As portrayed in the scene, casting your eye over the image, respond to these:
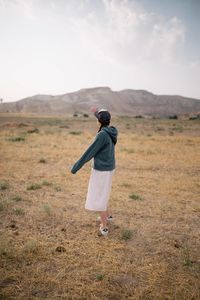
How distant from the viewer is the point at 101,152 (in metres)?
5.06

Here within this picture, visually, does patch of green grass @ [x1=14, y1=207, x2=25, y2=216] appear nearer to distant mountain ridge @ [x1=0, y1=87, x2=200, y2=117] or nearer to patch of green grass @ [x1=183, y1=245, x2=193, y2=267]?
patch of green grass @ [x1=183, y1=245, x2=193, y2=267]

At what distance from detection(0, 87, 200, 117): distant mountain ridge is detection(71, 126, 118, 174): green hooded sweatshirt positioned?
96.7 m

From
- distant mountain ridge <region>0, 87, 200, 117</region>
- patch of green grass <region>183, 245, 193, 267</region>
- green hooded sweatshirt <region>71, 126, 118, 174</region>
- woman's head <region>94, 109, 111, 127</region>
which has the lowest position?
patch of green grass <region>183, 245, 193, 267</region>

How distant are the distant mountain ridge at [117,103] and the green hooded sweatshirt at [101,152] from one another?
96744 millimetres

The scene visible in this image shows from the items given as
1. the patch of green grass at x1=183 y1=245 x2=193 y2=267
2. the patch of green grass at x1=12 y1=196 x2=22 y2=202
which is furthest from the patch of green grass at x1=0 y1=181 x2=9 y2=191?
the patch of green grass at x1=183 y1=245 x2=193 y2=267

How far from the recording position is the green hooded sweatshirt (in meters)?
4.93

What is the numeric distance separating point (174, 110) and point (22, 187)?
117730 millimetres

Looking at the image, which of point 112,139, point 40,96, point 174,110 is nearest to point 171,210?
point 112,139

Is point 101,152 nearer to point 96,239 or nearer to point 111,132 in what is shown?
point 111,132

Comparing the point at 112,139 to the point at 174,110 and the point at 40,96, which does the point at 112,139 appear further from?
the point at 40,96

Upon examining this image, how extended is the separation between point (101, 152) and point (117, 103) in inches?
4697

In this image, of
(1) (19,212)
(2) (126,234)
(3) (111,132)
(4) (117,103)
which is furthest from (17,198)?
(4) (117,103)

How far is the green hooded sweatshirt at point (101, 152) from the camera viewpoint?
4926mm

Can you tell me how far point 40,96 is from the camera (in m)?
136
